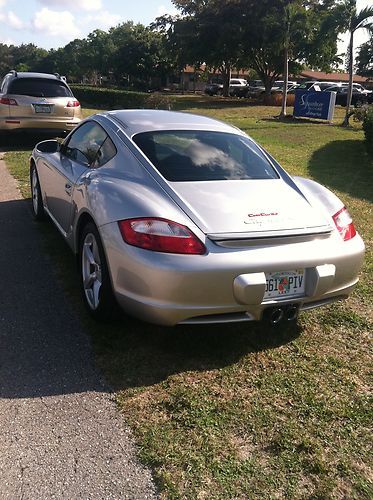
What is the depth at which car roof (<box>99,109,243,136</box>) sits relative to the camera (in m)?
4.06

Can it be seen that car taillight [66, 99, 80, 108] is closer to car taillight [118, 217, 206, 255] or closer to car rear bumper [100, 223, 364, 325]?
car rear bumper [100, 223, 364, 325]

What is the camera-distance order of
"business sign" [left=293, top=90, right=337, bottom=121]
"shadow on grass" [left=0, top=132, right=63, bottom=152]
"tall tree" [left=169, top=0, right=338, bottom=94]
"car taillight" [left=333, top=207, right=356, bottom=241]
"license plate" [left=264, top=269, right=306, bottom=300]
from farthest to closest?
"tall tree" [left=169, top=0, right=338, bottom=94], "business sign" [left=293, top=90, right=337, bottom=121], "shadow on grass" [left=0, top=132, right=63, bottom=152], "car taillight" [left=333, top=207, right=356, bottom=241], "license plate" [left=264, top=269, right=306, bottom=300]

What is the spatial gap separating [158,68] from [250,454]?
64.0m

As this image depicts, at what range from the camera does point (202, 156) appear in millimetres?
3840

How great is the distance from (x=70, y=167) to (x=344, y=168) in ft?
25.5

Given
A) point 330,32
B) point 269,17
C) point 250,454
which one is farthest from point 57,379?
point 269,17

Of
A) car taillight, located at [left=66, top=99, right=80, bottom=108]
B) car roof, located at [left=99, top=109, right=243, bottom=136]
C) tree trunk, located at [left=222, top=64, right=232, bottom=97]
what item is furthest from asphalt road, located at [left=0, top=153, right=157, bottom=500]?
tree trunk, located at [left=222, top=64, right=232, bottom=97]

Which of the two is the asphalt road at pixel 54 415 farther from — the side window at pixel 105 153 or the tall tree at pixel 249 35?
Result: the tall tree at pixel 249 35

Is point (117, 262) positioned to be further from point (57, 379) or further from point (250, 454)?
point (250, 454)

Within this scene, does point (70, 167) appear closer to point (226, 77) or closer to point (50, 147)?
point (50, 147)

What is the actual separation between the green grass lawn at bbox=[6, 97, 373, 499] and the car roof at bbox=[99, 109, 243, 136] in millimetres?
1462

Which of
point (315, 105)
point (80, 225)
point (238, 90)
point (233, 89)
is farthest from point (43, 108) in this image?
point (233, 89)

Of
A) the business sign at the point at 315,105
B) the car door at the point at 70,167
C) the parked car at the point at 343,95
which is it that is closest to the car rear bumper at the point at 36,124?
the car door at the point at 70,167

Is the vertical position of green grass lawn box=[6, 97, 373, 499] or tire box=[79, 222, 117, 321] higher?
→ tire box=[79, 222, 117, 321]
